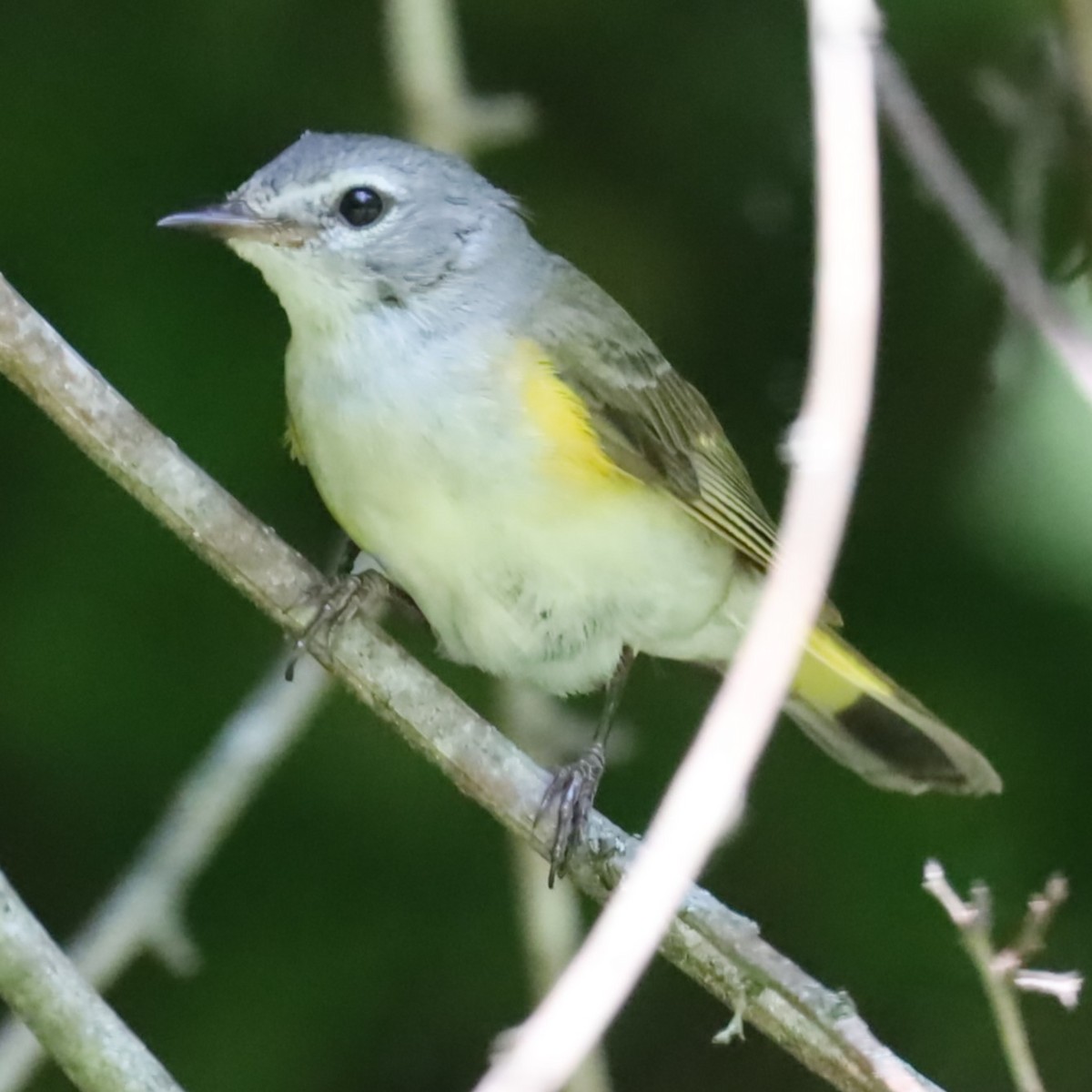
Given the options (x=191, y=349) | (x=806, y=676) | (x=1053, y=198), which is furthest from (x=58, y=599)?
(x=1053, y=198)

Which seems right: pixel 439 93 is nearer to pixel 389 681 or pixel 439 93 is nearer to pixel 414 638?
pixel 414 638

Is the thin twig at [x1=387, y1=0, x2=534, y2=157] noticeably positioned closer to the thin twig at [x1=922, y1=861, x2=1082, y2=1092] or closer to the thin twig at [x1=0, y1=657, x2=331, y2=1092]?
the thin twig at [x1=0, y1=657, x2=331, y2=1092]

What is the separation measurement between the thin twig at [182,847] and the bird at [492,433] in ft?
1.57

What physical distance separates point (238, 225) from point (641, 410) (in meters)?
0.74

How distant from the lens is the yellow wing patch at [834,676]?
316 cm

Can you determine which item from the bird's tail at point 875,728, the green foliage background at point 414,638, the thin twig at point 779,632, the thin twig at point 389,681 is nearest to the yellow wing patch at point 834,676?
the bird's tail at point 875,728

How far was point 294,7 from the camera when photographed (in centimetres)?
364

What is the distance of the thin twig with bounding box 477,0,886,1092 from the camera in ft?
4.03

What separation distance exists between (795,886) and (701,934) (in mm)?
1351

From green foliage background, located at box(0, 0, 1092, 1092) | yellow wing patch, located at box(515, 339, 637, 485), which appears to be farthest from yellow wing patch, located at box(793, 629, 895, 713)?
yellow wing patch, located at box(515, 339, 637, 485)

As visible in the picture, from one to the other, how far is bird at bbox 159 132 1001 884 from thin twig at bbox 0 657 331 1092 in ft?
1.57

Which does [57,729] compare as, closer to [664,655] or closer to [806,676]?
[664,655]

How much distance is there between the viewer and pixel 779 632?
1.33m

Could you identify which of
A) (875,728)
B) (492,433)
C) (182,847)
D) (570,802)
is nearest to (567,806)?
(570,802)
